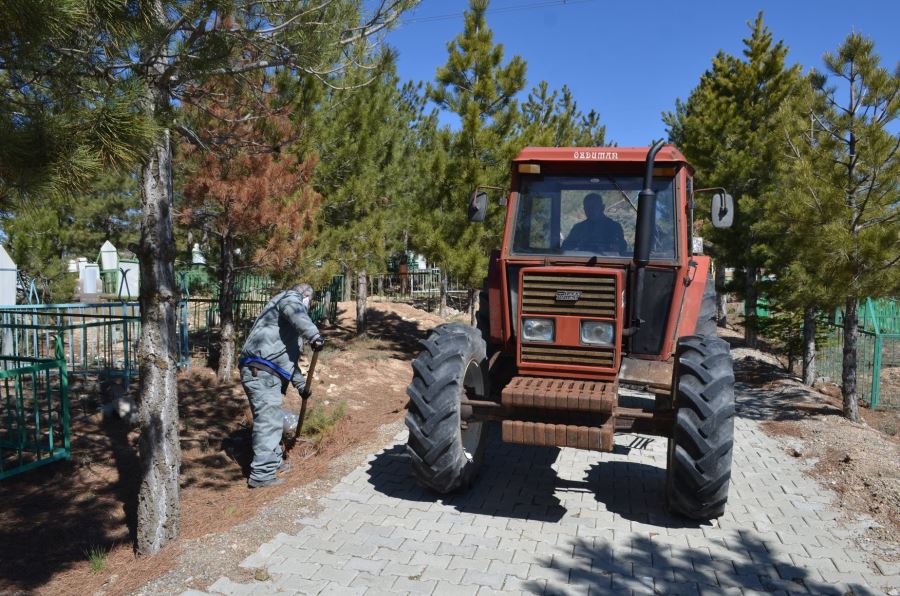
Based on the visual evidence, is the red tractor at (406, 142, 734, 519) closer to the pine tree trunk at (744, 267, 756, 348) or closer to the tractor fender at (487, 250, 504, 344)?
the tractor fender at (487, 250, 504, 344)

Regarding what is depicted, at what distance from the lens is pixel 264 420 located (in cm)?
568

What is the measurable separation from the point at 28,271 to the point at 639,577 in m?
13.0

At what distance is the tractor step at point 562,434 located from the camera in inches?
177

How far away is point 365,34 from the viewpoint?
499 cm

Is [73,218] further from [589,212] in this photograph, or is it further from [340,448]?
[589,212]

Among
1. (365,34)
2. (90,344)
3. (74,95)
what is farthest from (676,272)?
(90,344)

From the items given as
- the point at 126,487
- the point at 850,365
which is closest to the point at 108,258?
the point at 126,487

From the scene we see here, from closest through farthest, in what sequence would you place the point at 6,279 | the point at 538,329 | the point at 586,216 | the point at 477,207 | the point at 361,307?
Result: the point at 538,329 < the point at 586,216 < the point at 477,207 < the point at 6,279 < the point at 361,307

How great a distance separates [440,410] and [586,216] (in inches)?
79.5

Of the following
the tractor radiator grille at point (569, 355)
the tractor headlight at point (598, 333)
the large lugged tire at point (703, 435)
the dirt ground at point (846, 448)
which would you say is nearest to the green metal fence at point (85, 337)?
the tractor radiator grille at point (569, 355)

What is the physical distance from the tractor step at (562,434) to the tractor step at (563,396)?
125 millimetres

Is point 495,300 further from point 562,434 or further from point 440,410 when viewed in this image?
point 562,434

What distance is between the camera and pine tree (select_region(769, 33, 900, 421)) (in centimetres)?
725

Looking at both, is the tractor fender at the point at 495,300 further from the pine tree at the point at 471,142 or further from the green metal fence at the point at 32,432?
the pine tree at the point at 471,142
